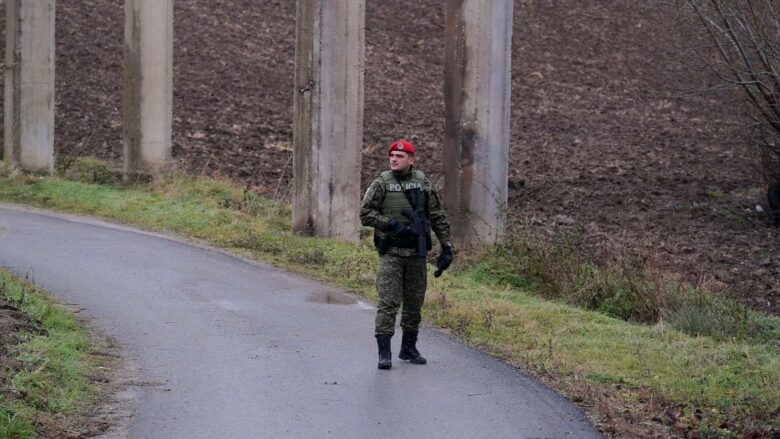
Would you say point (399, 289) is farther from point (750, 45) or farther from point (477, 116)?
point (750, 45)

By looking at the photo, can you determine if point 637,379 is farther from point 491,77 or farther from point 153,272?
point 491,77

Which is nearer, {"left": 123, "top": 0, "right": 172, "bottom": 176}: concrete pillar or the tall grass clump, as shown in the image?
the tall grass clump

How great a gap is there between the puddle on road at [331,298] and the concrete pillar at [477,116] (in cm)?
451

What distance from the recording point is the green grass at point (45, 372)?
862 centimetres

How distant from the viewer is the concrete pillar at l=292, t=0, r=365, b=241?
62.4 ft

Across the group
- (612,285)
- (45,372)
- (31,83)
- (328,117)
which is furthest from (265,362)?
(31,83)

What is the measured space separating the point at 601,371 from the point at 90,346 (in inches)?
177

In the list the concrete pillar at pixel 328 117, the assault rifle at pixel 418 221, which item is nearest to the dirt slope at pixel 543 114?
the concrete pillar at pixel 328 117

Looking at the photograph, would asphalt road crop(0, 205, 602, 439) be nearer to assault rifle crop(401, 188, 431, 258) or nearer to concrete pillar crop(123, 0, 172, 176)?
assault rifle crop(401, 188, 431, 258)

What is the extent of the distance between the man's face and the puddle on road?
3618mm

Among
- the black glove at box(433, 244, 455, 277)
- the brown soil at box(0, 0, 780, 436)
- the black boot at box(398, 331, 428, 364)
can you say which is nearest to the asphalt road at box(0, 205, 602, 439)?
the black boot at box(398, 331, 428, 364)

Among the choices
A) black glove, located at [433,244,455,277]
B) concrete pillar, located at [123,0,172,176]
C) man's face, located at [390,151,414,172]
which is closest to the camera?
man's face, located at [390,151,414,172]

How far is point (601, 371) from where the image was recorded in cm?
1128

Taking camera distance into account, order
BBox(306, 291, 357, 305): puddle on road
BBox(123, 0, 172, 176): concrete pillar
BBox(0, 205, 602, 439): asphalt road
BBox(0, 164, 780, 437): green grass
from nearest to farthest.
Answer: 1. BBox(0, 205, 602, 439): asphalt road
2. BBox(0, 164, 780, 437): green grass
3. BBox(306, 291, 357, 305): puddle on road
4. BBox(123, 0, 172, 176): concrete pillar
